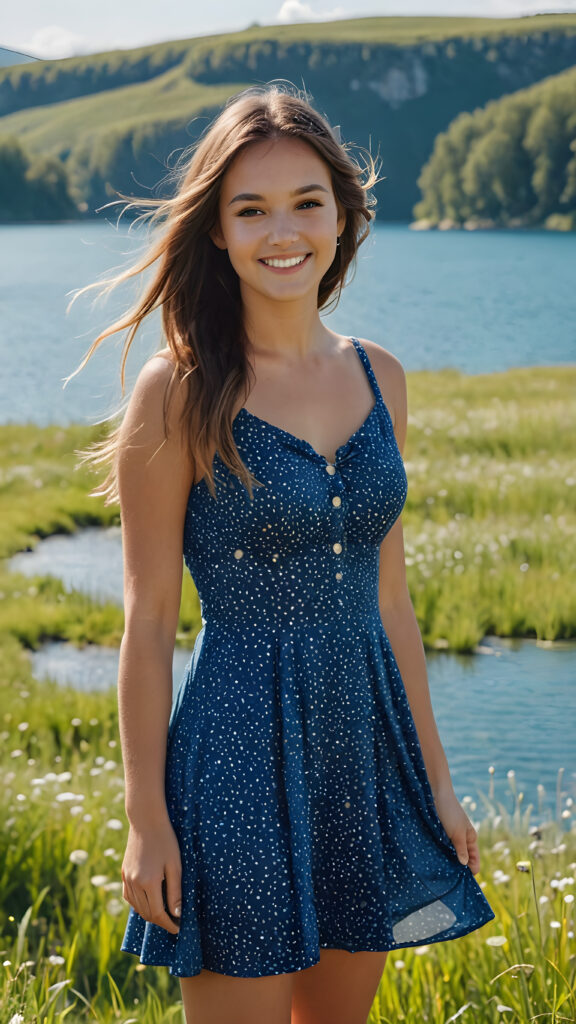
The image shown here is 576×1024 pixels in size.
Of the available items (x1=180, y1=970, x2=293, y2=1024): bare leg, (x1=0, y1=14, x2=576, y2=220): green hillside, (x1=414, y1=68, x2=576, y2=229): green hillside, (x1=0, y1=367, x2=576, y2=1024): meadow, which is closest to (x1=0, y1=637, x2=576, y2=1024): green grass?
(x1=0, y1=367, x2=576, y2=1024): meadow

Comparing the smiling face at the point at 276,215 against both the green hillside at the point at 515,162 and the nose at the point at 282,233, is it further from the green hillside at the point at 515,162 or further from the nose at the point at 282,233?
the green hillside at the point at 515,162

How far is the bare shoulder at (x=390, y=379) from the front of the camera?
9.03ft

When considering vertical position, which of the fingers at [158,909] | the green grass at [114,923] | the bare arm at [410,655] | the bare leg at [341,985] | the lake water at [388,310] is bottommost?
the green grass at [114,923]

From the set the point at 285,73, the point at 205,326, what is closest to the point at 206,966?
the point at 205,326

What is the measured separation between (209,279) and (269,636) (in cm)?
85

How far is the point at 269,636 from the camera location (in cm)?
242

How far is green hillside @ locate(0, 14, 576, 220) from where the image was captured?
141m

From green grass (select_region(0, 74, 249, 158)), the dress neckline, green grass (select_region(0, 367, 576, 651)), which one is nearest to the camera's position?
the dress neckline

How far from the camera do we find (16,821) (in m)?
4.87

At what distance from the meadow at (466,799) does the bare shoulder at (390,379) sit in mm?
1189

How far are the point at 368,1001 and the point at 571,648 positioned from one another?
260 inches

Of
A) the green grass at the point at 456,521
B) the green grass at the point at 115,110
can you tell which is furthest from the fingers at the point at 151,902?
the green grass at the point at 115,110

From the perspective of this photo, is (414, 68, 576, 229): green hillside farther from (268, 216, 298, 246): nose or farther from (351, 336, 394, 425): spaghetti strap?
(268, 216, 298, 246): nose

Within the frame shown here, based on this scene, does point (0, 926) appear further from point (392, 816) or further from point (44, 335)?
point (44, 335)
